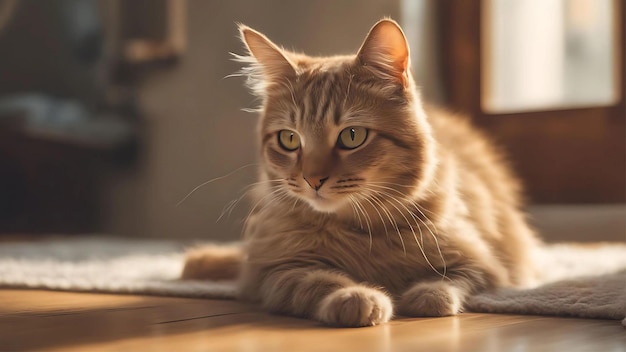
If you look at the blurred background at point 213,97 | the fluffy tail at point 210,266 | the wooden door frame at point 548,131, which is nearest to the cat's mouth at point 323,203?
the fluffy tail at point 210,266

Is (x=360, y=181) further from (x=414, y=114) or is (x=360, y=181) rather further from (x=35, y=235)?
(x=35, y=235)

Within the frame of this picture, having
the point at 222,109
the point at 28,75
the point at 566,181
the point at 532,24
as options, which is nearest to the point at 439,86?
the point at 532,24

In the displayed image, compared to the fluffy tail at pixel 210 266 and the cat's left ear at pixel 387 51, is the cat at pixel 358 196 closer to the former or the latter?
the cat's left ear at pixel 387 51

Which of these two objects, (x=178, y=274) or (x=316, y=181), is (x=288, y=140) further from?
(x=178, y=274)

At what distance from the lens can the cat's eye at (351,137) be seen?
163 centimetres

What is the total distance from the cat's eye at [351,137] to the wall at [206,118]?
6.31 ft

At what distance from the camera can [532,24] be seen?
3.49 meters

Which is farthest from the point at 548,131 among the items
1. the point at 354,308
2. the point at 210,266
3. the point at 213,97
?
the point at 354,308

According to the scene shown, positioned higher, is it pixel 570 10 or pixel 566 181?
pixel 570 10

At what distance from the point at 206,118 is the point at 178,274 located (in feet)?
5.61

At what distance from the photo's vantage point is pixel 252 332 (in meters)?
1.33

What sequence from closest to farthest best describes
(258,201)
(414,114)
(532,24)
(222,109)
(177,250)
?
(414,114) < (258,201) < (177,250) < (532,24) < (222,109)

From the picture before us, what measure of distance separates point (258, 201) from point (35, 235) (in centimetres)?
271

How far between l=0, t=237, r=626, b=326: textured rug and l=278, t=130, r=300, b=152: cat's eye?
0.40 meters
